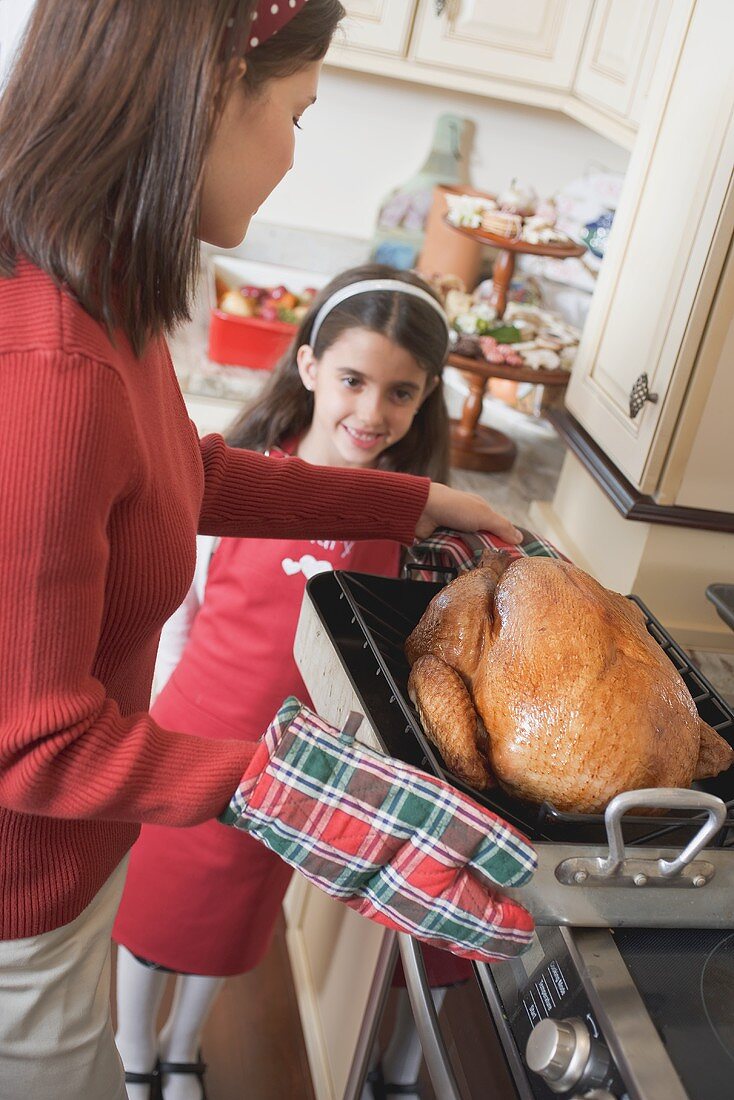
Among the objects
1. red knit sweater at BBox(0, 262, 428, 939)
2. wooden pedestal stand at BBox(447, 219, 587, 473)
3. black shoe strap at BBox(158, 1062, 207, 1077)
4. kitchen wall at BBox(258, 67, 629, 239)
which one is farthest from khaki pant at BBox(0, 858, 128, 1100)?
kitchen wall at BBox(258, 67, 629, 239)

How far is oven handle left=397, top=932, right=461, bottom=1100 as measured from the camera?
0.83 meters

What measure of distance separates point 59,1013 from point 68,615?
43 cm

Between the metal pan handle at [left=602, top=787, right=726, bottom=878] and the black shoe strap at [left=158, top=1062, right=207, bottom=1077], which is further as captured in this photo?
the black shoe strap at [left=158, top=1062, right=207, bottom=1077]

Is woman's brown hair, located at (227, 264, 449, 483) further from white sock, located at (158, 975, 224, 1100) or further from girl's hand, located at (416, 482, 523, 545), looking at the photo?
white sock, located at (158, 975, 224, 1100)

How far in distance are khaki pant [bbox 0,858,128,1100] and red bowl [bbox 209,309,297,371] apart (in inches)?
59.5

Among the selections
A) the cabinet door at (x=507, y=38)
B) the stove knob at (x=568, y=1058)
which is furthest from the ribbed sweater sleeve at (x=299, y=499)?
the cabinet door at (x=507, y=38)

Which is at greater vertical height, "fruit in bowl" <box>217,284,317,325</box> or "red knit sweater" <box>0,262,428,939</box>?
"red knit sweater" <box>0,262,428,939</box>

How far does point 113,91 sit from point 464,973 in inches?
26.9

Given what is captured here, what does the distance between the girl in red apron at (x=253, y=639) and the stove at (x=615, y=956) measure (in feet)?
1.78

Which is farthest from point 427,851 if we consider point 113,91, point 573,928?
point 113,91

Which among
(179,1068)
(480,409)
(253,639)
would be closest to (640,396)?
(253,639)

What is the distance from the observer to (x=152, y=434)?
696mm

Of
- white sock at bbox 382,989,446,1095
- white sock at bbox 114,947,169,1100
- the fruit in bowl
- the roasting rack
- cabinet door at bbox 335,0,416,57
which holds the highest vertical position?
cabinet door at bbox 335,0,416,57

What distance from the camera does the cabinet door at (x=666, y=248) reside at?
1197mm
